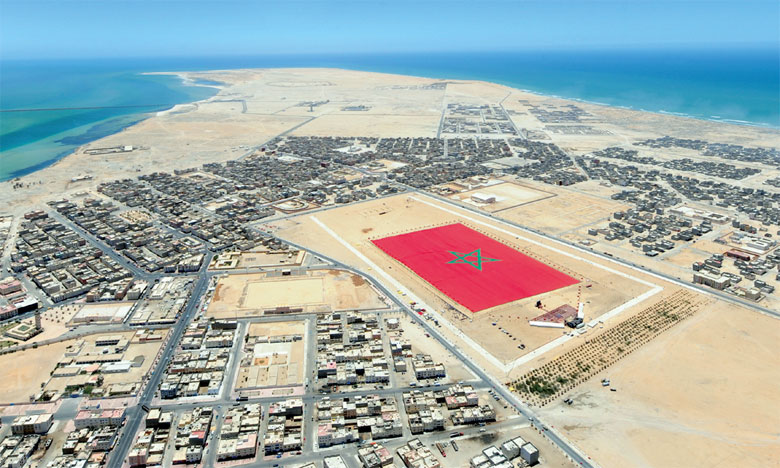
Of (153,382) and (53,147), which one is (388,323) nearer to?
(153,382)

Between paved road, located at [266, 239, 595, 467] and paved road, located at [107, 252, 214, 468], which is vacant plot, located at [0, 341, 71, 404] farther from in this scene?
paved road, located at [266, 239, 595, 467]

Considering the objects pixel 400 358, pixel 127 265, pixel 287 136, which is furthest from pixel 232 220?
pixel 287 136

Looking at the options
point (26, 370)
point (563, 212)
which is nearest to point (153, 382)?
point (26, 370)

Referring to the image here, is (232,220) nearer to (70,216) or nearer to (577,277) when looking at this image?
(70,216)

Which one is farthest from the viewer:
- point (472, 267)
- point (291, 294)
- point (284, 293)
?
point (472, 267)

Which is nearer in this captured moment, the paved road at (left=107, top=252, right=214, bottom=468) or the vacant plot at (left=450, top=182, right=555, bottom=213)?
the paved road at (left=107, top=252, right=214, bottom=468)

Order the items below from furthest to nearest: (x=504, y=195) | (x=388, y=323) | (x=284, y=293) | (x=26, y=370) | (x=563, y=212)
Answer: (x=504, y=195)
(x=563, y=212)
(x=284, y=293)
(x=388, y=323)
(x=26, y=370)

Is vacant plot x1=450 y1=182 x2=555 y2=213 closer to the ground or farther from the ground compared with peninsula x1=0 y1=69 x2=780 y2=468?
farther from the ground

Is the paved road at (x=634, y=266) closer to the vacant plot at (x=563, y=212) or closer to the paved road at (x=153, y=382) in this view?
the vacant plot at (x=563, y=212)

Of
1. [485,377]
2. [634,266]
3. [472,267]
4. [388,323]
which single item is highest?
[634,266]

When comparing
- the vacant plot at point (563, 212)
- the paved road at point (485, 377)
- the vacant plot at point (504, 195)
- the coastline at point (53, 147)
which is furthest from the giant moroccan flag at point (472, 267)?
the coastline at point (53, 147)

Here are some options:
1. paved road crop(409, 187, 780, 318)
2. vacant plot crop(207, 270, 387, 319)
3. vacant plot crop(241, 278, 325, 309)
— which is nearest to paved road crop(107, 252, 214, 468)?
vacant plot crop(207, 270, 387, 319)
